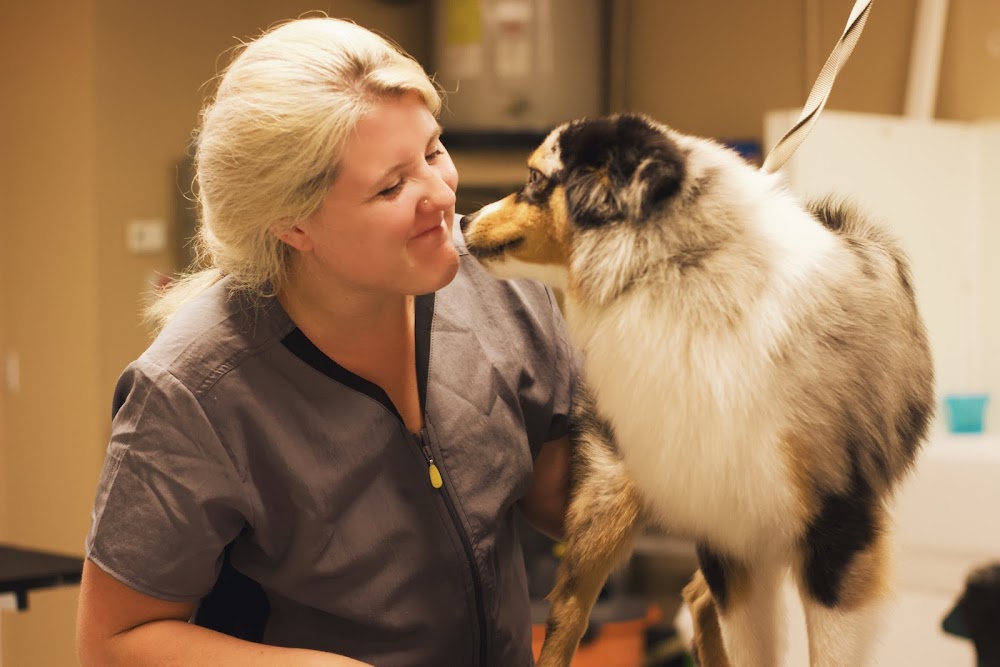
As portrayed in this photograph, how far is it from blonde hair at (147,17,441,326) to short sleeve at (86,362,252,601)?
0.22 metres

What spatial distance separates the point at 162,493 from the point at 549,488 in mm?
503

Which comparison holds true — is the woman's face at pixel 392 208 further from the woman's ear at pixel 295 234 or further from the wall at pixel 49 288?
the wall at pixel 49 288

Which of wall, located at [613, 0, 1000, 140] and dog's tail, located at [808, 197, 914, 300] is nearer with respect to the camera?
dog's tail, located at [808, 197, 914, 300]

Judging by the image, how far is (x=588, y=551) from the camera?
3.77 ft

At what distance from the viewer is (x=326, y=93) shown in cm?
114

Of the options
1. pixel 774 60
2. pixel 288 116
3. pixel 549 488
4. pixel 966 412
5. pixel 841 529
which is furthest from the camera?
pixel 774 60

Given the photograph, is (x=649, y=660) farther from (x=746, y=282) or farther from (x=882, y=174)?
(x=746, y=282)

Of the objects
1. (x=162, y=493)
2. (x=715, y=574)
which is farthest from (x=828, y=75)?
(x=162, y=493)

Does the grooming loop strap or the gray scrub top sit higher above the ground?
the grooming loop strap

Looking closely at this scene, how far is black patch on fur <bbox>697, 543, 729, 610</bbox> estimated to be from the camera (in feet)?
3.79

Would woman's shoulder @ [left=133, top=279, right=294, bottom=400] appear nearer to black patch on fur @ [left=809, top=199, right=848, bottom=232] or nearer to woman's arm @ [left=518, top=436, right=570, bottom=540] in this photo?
woman's arm @ [left=518, top=436, right=570, bottom=540]

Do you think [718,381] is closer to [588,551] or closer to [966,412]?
[588,551]

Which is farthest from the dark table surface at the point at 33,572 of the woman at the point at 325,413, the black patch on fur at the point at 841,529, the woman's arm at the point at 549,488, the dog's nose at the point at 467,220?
the black patch on fur at the point at 841,529

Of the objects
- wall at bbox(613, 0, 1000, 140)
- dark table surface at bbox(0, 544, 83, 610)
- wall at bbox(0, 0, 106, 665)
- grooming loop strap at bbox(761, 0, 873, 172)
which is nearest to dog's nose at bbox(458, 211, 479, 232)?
grooming loop strap at bbox(761, 0, 873, 172)
